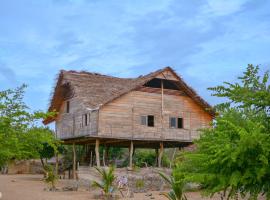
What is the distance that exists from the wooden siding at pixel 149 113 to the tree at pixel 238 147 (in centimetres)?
1997

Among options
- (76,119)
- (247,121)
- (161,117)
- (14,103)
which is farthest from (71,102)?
(247,121)

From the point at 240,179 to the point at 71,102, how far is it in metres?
26.0

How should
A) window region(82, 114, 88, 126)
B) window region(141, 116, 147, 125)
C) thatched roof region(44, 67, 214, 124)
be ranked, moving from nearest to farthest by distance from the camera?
1. thatched roof region(44, 67, 214, 124)
2. window region(82, 114, 88, 126)
3. window region(141, 116, 147, 125)

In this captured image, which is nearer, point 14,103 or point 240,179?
point 240,179

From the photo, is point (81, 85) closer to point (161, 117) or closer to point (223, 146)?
point (161, 117)

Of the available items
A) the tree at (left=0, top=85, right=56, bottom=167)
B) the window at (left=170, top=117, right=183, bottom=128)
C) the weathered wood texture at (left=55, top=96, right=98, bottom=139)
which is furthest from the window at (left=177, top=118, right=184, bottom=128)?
the tree at (left=0, top=85, right=56, bottom=167)

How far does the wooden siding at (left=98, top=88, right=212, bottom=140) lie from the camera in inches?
1143

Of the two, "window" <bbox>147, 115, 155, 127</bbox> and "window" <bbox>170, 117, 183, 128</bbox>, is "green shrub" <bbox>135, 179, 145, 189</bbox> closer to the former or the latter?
"window" <bbox>147, 115, 155, 127</bbox>

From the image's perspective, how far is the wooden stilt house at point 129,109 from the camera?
29156 mm

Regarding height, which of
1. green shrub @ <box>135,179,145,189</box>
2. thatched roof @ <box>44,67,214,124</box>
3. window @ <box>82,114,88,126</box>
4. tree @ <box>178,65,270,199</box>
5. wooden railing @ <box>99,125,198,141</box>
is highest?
thatched roof @ <box>44,67,214,124</box>

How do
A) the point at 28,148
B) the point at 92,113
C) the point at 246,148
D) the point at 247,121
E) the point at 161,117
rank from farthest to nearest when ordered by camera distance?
the point at 161,117, the point at 92,113, the point at 28,148, the point at 247,121, the point at 246,148

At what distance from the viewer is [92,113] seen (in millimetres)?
29156

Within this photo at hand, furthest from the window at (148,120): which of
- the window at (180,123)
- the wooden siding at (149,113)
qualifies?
the window at (180,123)

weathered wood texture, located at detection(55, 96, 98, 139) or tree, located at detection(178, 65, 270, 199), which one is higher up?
weathered wood texture, located at detection(55, 96, 98, 139)
